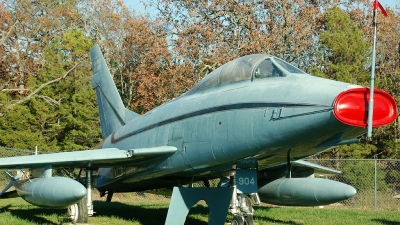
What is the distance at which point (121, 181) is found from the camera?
11617 mm

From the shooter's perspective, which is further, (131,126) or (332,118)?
(131,126)

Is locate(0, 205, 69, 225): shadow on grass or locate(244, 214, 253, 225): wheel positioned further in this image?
locate(0, 205, 69, 225): shadow on grass

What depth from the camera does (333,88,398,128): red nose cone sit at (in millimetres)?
6297

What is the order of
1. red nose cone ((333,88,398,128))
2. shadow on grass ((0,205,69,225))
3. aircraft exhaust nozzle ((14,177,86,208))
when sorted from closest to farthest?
red nose cone ((333,88,398,128)) < aircraft exhaust nozzle ((14,177,86,208)) < shadow on grass ((0,205,69,225))

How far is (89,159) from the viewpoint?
984 centimetres

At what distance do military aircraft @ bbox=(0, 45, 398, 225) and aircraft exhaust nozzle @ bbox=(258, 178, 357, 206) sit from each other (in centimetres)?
2

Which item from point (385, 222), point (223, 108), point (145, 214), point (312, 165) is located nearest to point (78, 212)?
point (145, 214)

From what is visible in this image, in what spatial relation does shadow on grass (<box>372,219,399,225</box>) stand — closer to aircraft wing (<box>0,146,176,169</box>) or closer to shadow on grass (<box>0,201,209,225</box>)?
shadow on grass (<box>0,201,209,225</box>)

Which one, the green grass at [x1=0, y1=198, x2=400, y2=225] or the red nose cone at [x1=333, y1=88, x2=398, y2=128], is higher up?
the red nose cone at [x1=333, y1=88, x2=398, y2=128]

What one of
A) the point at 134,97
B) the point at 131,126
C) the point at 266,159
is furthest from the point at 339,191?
the point at 134,97

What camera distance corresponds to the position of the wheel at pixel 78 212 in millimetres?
11853

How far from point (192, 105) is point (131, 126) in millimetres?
2682

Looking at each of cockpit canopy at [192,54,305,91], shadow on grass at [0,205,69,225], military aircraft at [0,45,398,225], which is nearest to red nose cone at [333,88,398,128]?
military aircraft at [0,45,398,225]

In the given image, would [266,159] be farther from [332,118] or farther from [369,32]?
[369,32]
